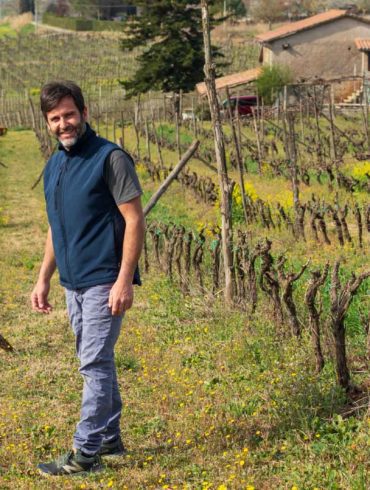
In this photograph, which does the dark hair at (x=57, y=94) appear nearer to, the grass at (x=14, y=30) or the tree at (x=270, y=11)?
the tree at (x=270, y=11)

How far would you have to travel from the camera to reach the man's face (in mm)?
4359

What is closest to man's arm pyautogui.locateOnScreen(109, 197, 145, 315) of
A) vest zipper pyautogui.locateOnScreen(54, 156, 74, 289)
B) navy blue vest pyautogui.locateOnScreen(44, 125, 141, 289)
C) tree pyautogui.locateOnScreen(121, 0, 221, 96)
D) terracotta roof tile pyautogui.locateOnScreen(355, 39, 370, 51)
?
navy blue vest pyautogui.locateOnScreen(44, 125, 141, 289)

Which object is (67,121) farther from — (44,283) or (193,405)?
(193,405)

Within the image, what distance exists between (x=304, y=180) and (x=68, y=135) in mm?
Result: 12198

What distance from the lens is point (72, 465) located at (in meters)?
4.53

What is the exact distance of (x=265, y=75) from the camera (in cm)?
4197

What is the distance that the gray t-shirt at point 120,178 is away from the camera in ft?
14.1

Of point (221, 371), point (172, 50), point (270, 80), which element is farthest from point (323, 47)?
point (221, 371)

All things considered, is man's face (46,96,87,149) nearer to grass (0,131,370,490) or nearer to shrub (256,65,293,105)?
grass (0,131,370,490)

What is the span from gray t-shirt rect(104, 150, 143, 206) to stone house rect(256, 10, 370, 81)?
41424 millimetres

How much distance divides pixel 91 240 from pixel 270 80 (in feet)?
125

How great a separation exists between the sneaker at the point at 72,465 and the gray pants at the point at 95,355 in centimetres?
5

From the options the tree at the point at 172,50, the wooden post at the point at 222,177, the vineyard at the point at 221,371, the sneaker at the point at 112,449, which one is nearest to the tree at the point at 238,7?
the tree at the point at 172,50

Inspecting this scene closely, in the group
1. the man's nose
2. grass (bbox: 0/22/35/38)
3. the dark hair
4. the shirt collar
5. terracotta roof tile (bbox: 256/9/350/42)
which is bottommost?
the shirt collar
